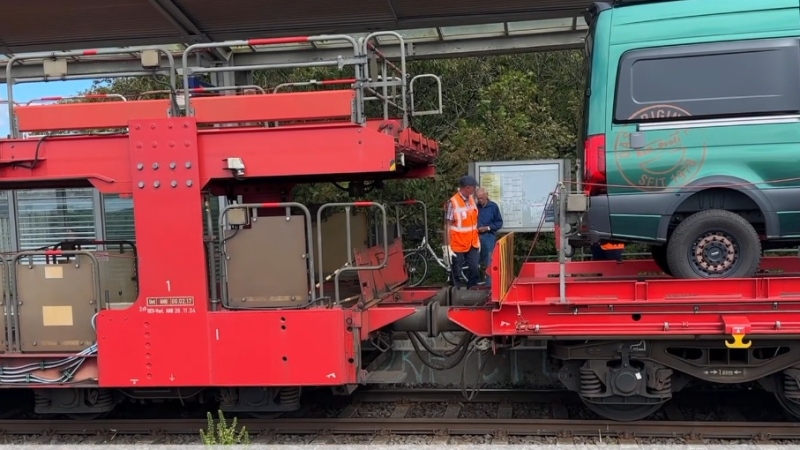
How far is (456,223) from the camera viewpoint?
7.38 meters

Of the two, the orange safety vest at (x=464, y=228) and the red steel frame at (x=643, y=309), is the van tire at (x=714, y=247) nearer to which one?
the red steel frame at (x=643, y=309)

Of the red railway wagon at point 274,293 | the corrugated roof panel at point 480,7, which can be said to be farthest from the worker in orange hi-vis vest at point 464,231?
the corrugated roof panel at point 480,7

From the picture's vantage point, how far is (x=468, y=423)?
5.72 metres

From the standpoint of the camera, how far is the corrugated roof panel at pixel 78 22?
8.50m

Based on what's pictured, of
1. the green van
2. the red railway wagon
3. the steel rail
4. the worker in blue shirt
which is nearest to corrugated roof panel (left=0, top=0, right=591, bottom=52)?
the worker in blue shirt

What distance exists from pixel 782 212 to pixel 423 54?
588 cm

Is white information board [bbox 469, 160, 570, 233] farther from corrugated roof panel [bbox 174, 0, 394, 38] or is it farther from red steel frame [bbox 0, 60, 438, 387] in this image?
red steel frame [bbox 0, 60, 438, 387]

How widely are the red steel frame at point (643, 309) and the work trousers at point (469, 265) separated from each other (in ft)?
7.00

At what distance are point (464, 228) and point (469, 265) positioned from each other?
49cm

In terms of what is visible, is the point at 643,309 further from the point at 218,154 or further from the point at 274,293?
the point at 218,154

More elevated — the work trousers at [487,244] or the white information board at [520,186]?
the white information board at [520,186]

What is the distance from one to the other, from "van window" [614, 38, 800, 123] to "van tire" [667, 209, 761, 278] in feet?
2.78

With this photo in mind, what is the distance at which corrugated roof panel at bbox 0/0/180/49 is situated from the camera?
8500 millimetres

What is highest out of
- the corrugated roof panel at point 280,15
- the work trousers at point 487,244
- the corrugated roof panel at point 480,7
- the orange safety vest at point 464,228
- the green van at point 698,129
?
the corrugated roof panel at point 280,15
